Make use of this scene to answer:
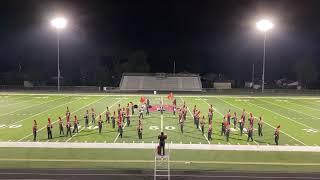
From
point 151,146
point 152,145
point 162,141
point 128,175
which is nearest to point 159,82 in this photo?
point 152,145

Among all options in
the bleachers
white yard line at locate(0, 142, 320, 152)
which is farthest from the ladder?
the bleachers

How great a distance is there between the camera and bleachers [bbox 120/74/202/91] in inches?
2506

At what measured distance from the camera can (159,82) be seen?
220ft

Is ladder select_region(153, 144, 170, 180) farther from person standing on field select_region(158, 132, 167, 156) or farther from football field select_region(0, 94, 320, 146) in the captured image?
football field select_region(0, 94, 320, 146)

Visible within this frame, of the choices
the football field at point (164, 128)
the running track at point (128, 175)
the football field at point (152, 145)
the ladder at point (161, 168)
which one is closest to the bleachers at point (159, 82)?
the football field at point (164, 128)

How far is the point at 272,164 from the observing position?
1644cm

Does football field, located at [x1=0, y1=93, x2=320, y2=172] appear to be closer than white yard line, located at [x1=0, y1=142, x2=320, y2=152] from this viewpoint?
Yes

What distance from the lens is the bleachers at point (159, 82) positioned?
2506 inches

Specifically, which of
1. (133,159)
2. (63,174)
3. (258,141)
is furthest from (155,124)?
(63,174)

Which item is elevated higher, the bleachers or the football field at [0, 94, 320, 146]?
the bleachers

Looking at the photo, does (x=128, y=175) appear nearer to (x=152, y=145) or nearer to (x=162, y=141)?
(x=162, y=141)

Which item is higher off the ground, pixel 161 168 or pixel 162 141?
pixel 162 141

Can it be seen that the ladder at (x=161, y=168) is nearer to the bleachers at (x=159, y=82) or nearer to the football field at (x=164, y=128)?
the football field at (x=164, y=128)

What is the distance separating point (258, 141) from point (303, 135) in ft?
11.7
